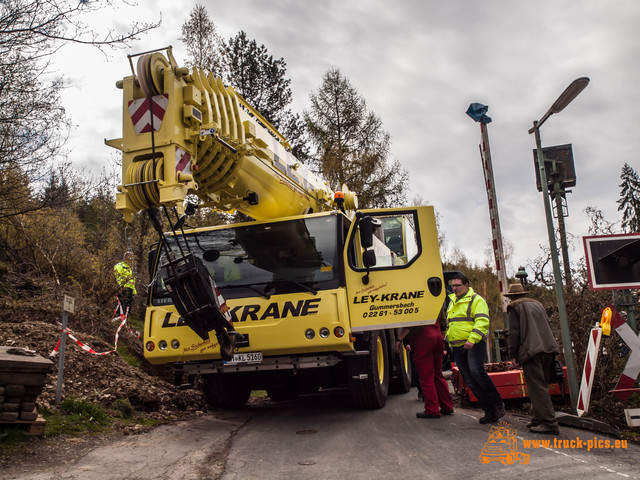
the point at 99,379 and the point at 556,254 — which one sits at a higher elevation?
the point at 556,254

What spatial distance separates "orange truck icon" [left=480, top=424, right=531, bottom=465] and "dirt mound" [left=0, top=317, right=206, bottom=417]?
4.13m

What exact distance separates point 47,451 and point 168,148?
3033 millimetres

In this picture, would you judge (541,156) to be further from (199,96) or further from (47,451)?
(47,451)

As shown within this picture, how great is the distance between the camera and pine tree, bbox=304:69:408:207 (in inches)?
904

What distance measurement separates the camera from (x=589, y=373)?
6.11m

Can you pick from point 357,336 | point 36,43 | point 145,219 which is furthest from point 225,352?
point 145,219

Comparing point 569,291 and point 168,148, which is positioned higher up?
point 168,148

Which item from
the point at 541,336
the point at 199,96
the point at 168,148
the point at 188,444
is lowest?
the point at 188,444

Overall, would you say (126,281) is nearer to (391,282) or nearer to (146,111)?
(146,111)

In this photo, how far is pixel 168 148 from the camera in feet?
17.0

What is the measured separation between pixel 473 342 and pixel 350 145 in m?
18.8

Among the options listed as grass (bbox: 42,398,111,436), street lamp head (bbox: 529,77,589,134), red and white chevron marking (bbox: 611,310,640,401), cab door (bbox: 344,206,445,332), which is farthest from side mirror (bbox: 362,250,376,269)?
grass (bbox: 42,398,111,436)

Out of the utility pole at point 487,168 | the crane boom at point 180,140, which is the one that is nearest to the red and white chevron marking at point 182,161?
the crane boom at point 180,140

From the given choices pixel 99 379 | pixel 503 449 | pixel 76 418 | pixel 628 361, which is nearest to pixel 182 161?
pixel 76 418
